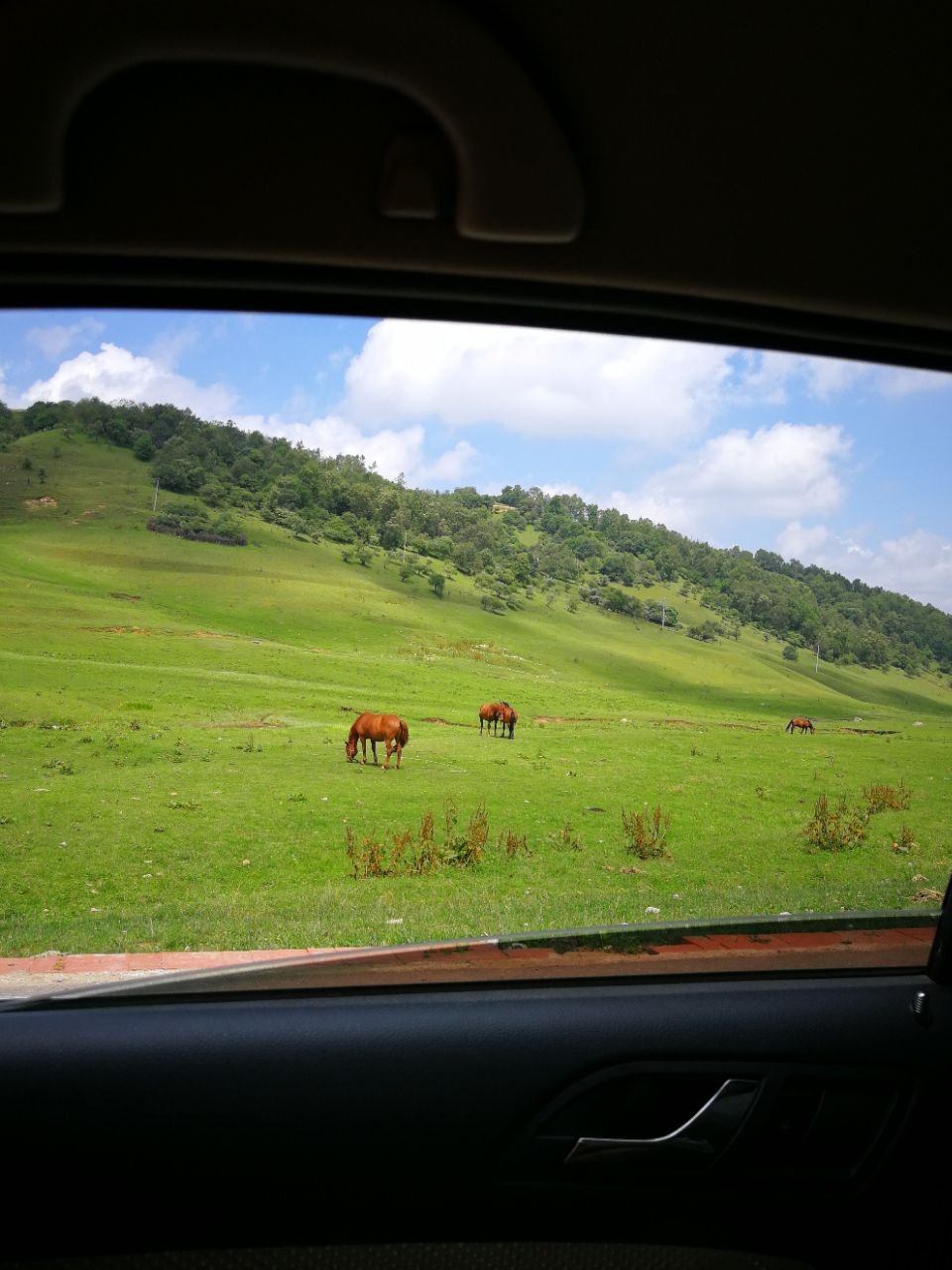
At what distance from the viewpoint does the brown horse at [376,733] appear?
3.35 meters

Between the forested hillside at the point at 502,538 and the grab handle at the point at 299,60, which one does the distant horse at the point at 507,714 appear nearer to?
the forested hillside at the point at 502,538

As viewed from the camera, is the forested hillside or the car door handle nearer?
the car door handle

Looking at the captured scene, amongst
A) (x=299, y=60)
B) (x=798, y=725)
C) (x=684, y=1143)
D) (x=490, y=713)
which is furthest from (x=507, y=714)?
(x=299, y=60)

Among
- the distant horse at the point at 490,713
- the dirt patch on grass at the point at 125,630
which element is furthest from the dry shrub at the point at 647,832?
the dirt patch on grass at the point at 125,630

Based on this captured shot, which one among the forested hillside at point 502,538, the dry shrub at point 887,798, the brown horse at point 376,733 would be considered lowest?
the brown horse at point 376,733

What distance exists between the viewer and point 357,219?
1983 mm

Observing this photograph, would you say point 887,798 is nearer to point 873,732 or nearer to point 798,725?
point 873,732

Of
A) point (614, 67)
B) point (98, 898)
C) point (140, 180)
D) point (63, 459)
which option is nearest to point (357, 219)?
point (140, 180)

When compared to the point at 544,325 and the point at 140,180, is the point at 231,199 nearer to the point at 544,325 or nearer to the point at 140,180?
the point at 140,180

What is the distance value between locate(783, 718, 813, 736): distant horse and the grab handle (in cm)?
231

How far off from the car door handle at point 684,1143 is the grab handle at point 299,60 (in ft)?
5.84

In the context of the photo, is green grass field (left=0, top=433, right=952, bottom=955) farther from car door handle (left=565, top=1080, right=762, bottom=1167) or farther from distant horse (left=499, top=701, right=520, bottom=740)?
car door handle (left=565, top=1080, right=762, bottom=1167)

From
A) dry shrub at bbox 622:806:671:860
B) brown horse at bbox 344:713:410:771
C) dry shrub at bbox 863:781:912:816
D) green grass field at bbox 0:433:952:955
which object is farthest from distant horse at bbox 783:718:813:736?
brown horse at bbox 344:713:410:771

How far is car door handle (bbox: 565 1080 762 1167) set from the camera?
2008 mm
